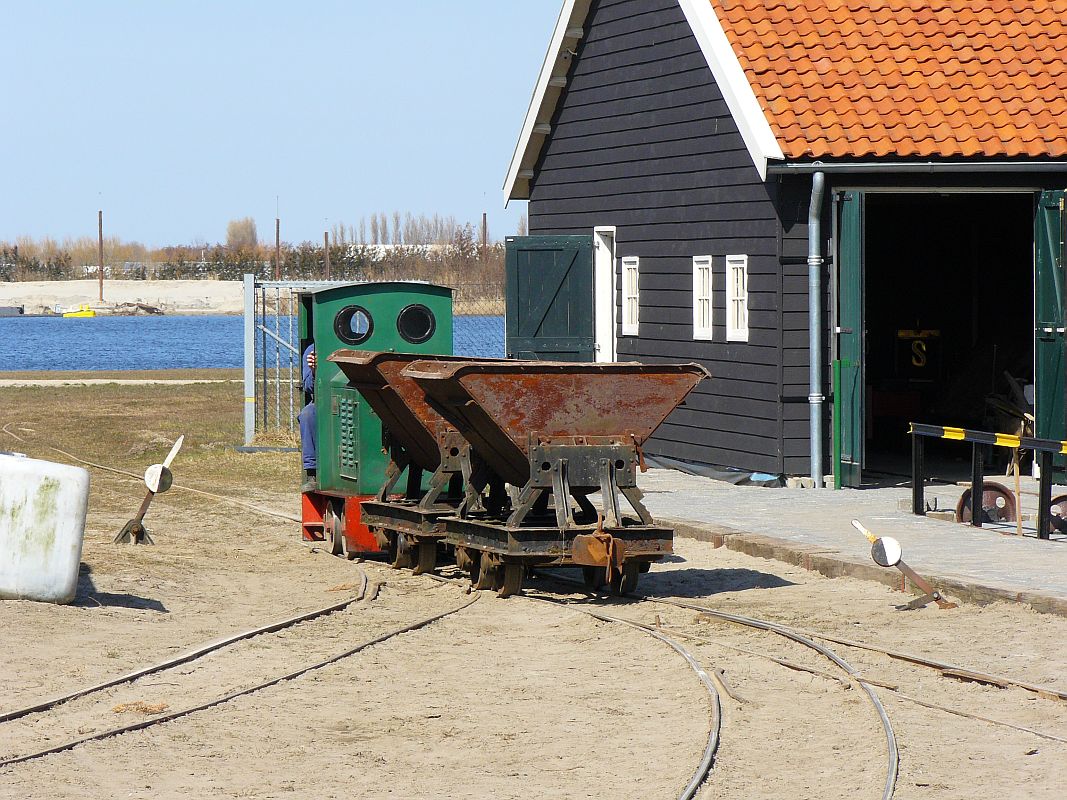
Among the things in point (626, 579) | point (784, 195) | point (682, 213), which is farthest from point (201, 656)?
point (682, 213)

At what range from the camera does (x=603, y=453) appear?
12.1 metres

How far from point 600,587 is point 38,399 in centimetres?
2609

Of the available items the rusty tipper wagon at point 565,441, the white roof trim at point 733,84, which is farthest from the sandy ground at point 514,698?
the white roof trim at point 733,84

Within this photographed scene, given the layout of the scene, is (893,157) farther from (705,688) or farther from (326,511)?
(705,688)

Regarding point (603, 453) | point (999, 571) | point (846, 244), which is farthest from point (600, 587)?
point (846, 244)

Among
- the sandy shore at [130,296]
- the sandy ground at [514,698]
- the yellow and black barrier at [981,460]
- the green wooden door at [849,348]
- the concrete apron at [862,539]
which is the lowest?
the sandy ground at [514,698]

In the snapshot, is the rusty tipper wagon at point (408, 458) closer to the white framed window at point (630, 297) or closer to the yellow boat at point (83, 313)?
the white framed window at point (630, 297)

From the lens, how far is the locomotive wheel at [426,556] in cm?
1358

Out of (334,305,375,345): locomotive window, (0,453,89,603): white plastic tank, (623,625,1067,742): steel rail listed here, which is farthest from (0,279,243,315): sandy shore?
(623,625,1067,742): steel rail

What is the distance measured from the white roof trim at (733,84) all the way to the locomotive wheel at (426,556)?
19.7 ft

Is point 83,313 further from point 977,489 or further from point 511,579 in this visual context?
point 511,579

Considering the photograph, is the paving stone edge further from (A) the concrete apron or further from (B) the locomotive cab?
(B) the locomotive cab

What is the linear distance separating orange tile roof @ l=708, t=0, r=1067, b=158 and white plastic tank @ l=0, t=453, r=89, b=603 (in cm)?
887

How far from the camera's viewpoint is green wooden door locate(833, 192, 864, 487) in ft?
57.0
